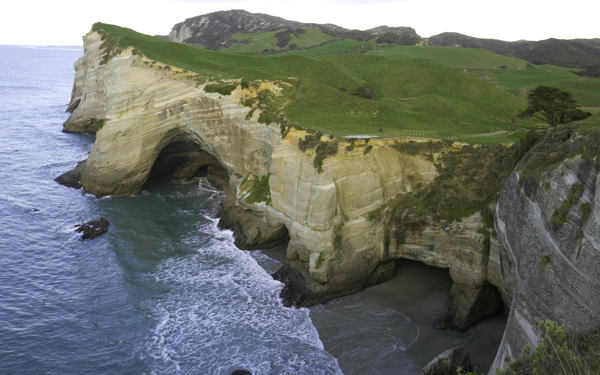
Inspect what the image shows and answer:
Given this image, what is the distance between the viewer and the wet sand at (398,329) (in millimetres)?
23641

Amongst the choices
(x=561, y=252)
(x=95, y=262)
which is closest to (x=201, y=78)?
(x=95, y=262)

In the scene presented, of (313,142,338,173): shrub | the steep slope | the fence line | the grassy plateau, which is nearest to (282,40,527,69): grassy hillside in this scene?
the grassy plateau

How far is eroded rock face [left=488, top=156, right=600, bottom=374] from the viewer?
14.7 m

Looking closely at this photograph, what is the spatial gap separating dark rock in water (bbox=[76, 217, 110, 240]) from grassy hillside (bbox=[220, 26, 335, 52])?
81.9 m

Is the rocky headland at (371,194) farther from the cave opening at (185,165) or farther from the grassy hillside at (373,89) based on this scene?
the grassy hillside at (373,89)

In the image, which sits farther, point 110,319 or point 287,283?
point 287,283

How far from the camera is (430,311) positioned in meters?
27.6

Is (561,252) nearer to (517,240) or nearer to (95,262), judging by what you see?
(517,240)

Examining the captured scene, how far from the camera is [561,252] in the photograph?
1595 centimetres

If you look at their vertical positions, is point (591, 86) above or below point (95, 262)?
above

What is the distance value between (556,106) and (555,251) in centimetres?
1978

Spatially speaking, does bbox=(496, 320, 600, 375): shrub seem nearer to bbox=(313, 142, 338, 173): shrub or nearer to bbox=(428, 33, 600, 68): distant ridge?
bbox=(313, 142, 338, 173): shrub

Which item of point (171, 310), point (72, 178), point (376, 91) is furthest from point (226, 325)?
point (376, 91)

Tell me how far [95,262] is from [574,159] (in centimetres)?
3275
